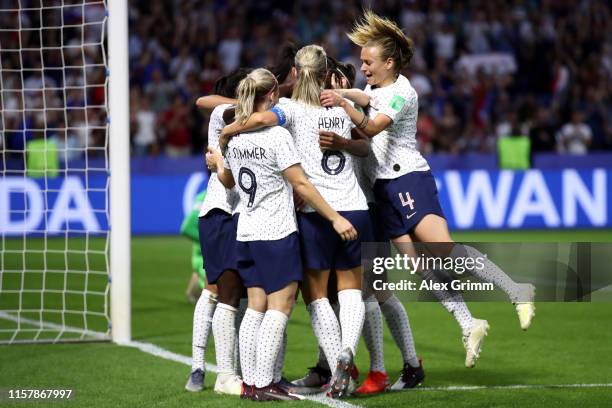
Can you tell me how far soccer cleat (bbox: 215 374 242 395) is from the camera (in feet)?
23.2

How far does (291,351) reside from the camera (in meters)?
9.08

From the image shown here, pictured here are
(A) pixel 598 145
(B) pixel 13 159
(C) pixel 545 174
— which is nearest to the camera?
(B) pixel 13 159

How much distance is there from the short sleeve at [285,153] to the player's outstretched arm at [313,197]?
0.03 metres

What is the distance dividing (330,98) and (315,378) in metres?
1.95

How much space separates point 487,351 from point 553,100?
15643 mm

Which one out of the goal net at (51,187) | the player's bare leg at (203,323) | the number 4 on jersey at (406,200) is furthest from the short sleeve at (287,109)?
the goal net at (51,187)

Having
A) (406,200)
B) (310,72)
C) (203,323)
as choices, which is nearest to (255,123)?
(310,72)

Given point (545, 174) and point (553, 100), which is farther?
point (553, 100)

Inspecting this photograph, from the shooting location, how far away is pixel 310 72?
22.1ft

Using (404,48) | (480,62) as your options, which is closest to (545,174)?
(480,62)

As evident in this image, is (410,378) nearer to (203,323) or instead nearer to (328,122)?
(203,323)

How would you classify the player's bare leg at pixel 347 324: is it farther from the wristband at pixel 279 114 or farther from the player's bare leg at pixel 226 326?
the wristband at pixel 279 114

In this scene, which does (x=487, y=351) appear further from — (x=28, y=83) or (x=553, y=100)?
(x=553, y=100)

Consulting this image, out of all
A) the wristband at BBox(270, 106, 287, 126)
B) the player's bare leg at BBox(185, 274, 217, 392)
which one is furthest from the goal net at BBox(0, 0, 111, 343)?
the wristband at BBox(270, 106, 287, 126)
